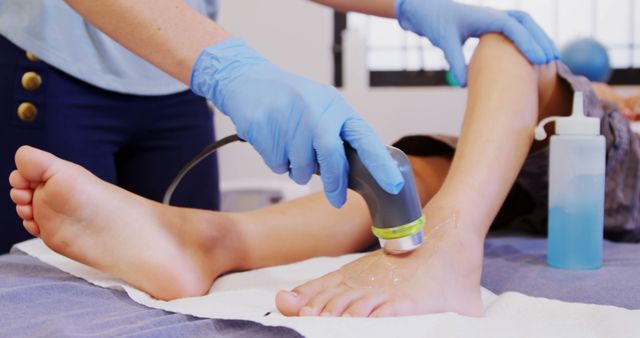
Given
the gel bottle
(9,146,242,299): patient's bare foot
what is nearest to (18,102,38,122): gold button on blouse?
(9,146,242,299): patient's bare foot

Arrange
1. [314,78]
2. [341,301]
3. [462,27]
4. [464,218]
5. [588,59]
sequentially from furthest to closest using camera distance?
[314,78]
[588,59]
[462,27]
[464,218]
[341,301]

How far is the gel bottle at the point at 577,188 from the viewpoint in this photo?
1006 mm

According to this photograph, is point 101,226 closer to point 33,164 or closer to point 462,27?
point 33,164

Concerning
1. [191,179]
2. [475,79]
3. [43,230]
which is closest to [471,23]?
[475,79]

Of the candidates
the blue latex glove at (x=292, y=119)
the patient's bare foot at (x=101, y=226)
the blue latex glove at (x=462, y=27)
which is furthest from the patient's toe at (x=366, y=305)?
the blue latex glove at (x=462, y=27)

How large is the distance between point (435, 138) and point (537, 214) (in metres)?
0.26

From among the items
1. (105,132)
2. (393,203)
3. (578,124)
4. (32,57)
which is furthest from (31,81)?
(578,124)

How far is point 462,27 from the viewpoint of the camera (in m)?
1.21

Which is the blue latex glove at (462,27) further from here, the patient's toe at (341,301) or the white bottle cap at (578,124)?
the patient's toe at (341,301)

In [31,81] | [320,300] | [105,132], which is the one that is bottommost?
[320,300]

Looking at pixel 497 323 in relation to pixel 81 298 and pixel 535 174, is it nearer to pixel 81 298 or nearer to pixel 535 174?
pixel 81 298

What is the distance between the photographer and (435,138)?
1322mm

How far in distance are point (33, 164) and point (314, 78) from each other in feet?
7.03

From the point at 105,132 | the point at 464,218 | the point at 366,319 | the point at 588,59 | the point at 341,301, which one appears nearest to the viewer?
the point at 366,319
